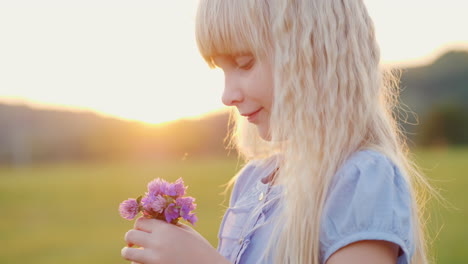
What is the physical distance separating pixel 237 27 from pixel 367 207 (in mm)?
727

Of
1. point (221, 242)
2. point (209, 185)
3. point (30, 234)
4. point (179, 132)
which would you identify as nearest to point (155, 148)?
point (179, 132)

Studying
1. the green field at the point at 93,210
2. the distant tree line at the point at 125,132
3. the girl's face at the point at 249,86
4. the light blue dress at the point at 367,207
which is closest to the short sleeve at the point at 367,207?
the light blue dress at the point at 367,207

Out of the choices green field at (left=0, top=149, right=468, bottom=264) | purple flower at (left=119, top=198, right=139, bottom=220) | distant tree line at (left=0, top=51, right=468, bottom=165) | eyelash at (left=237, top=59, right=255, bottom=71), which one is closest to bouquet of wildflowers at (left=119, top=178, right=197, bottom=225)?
purple flower at (left=119, top=198, right=139, bottom=220)

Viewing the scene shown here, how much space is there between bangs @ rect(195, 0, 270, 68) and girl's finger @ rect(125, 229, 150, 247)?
0.67 meters

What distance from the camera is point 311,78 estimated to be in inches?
77.0

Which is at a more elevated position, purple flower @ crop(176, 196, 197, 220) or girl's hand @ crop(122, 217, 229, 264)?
purple flower @ crop(176, 196, 197, 220)

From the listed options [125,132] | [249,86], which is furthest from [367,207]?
[125,132]

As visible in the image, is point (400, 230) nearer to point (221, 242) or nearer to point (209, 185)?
point (221, 242)

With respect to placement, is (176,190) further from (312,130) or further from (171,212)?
(312,130)

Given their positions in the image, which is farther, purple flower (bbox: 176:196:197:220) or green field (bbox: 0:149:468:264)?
green field (bbox: 0:149:468:264)

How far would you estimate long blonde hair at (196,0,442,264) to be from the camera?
1918mm

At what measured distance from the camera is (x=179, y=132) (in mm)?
26438

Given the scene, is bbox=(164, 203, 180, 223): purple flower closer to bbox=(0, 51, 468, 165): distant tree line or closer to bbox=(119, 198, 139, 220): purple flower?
bbox=(119, 198, 139, 220): purple flower

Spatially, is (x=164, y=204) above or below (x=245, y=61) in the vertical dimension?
below
